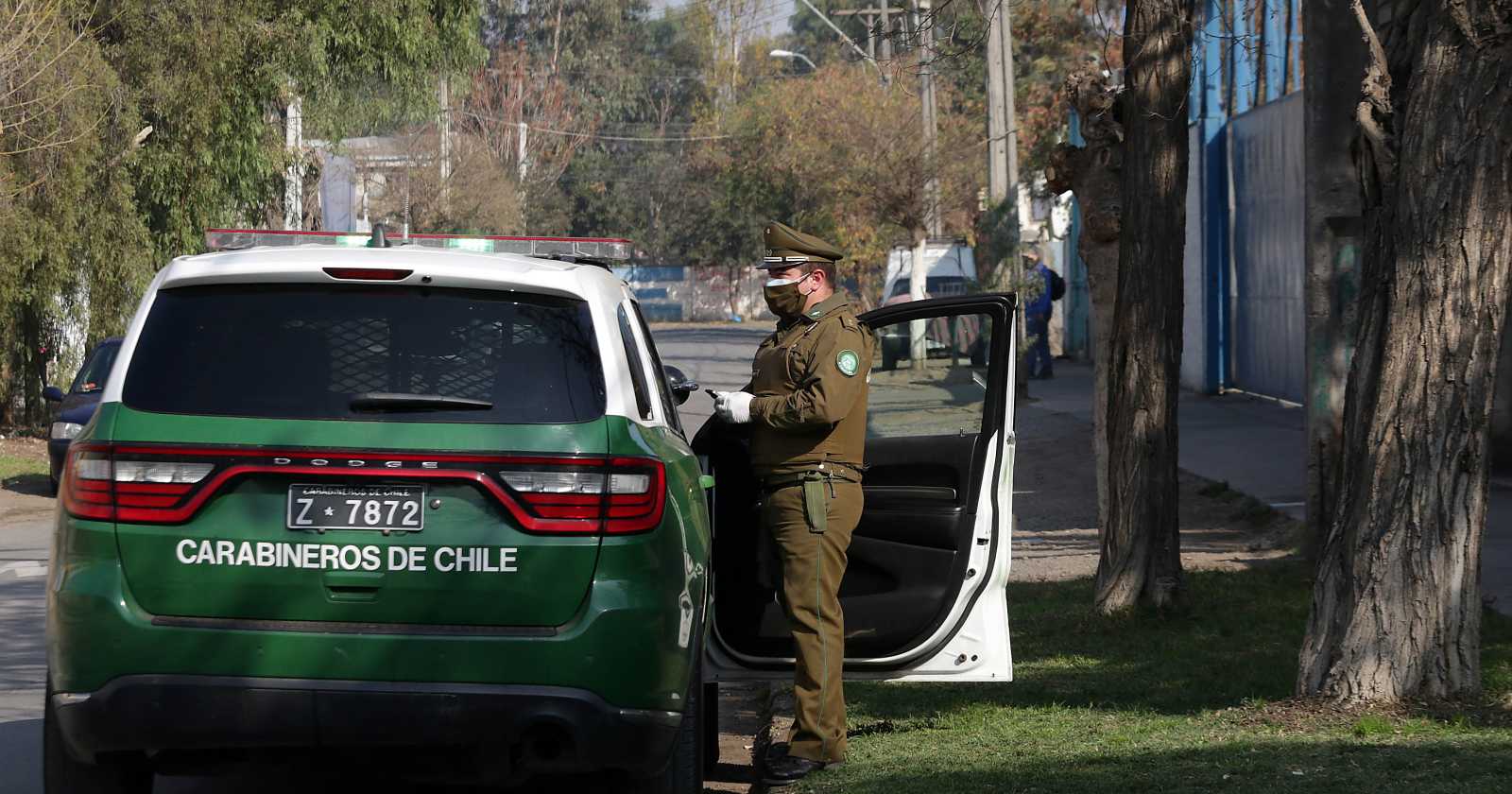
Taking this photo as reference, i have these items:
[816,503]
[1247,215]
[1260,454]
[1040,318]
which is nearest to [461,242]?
[816,503]

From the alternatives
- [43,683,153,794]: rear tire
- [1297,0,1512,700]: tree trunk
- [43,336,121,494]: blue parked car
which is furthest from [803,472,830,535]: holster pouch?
[43,336,121,494]: blue parked car

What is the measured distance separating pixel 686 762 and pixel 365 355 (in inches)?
62.7

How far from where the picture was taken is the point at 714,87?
83125 mm

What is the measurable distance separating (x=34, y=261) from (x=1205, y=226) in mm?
15851

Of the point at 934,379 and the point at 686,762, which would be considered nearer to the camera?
the point at 686,762

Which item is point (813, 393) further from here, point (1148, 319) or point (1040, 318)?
point (1040, 318)

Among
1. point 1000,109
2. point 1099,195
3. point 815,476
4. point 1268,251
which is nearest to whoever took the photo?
point 815,476

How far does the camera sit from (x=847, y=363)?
596 cm

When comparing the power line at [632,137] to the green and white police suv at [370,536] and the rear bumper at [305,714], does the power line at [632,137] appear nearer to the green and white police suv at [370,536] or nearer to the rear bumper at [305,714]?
the green and white police suv at [370,536]

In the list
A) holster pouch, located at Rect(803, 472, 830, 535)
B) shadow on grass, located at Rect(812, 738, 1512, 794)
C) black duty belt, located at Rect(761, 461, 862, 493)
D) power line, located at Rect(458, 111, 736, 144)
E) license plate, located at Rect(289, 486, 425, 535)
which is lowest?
shadow on grass, located at Rect(812, 738, 1512, 794)

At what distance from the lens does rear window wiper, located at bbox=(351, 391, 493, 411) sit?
477 centimetres

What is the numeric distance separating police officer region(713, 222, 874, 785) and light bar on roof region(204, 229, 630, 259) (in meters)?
0.67

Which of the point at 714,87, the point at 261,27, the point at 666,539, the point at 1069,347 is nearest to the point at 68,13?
the point at 261,27

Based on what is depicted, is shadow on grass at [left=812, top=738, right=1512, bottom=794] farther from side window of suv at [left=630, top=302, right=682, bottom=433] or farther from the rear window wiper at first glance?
the rear window wiper
